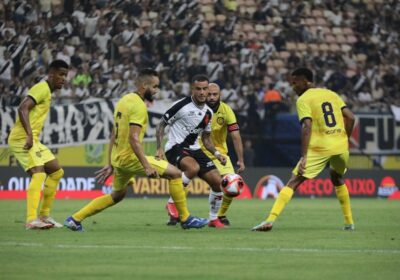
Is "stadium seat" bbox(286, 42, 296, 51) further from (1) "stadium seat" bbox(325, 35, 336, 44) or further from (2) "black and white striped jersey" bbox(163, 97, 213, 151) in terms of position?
(2) "black and white striped jersey" bbox(163, 97, 213, 151)

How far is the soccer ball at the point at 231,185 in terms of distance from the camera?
49.8 feet

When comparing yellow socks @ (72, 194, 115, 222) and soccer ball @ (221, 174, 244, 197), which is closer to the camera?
yellow socks @ (72, 194, 115, 222)

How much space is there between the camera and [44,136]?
2650 cm

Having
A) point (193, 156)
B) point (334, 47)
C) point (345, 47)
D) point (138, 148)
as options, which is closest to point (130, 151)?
point (138, 148)

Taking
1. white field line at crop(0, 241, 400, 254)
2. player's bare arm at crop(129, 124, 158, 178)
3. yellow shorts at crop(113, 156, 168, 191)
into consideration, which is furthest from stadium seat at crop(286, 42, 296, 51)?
white field line at crop(0, 241, 400, 254)

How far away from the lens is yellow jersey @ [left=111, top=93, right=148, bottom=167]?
13.3 m

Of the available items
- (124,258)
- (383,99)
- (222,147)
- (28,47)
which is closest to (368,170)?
(383,99)

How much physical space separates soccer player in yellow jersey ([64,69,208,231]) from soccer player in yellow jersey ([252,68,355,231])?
65.6 inches

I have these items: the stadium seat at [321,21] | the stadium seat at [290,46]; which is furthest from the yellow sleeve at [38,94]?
the stadium seat at [321,21]

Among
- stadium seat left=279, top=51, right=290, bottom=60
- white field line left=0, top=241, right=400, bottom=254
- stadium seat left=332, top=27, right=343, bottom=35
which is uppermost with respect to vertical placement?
stadium seat left=332, top=27, right=343, bottom=35

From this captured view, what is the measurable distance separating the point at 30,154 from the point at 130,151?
1700 millimetres

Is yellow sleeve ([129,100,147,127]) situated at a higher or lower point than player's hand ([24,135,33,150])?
higher

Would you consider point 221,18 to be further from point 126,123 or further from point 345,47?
point 126,123

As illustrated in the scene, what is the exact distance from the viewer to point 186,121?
50.2ft
